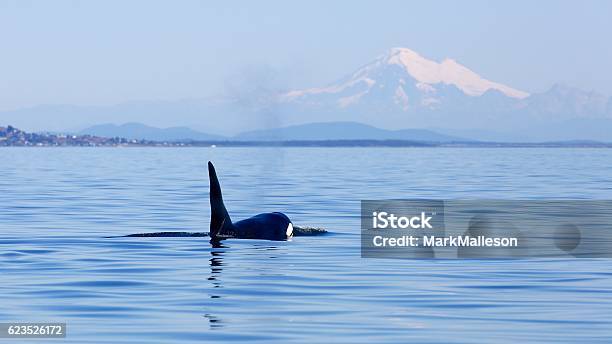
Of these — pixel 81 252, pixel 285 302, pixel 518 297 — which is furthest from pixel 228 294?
pixel 81 252

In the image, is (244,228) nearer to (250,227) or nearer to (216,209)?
(250,227)

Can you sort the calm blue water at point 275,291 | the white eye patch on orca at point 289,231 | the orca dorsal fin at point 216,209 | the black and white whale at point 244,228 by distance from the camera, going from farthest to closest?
the white eye patch on orca at point 289,231, the black and white whale at point 244,228, the orca dorsal fin at point 216,209, the calm blue water at point 275,291

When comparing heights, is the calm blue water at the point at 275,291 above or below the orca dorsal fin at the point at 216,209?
below

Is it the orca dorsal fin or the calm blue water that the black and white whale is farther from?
the calm blue water

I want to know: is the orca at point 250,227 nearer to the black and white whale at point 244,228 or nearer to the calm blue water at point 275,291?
the black and white whale at point 244,228

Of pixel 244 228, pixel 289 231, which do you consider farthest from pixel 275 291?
pixel 289 231

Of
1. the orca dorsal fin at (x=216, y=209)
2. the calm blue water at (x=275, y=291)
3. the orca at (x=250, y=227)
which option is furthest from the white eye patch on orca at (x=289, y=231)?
the orca dorsal fin at (x=216, y=209)

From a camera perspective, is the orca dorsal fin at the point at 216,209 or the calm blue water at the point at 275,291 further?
the orca dorsal fin at the point at 216,209

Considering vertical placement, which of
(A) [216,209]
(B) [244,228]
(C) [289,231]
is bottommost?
(C) [289,231]

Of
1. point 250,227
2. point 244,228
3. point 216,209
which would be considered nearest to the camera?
point 216,209

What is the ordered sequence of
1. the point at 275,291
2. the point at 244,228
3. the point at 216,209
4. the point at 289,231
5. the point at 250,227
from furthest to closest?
the point at 289,231
the point at 250,227
the point at 244,228
the point at 216,209
the point at 275,291

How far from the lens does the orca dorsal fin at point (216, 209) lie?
1027 inches

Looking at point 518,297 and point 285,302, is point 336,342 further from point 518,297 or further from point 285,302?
point 518,297

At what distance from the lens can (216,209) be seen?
26938 millimetres
